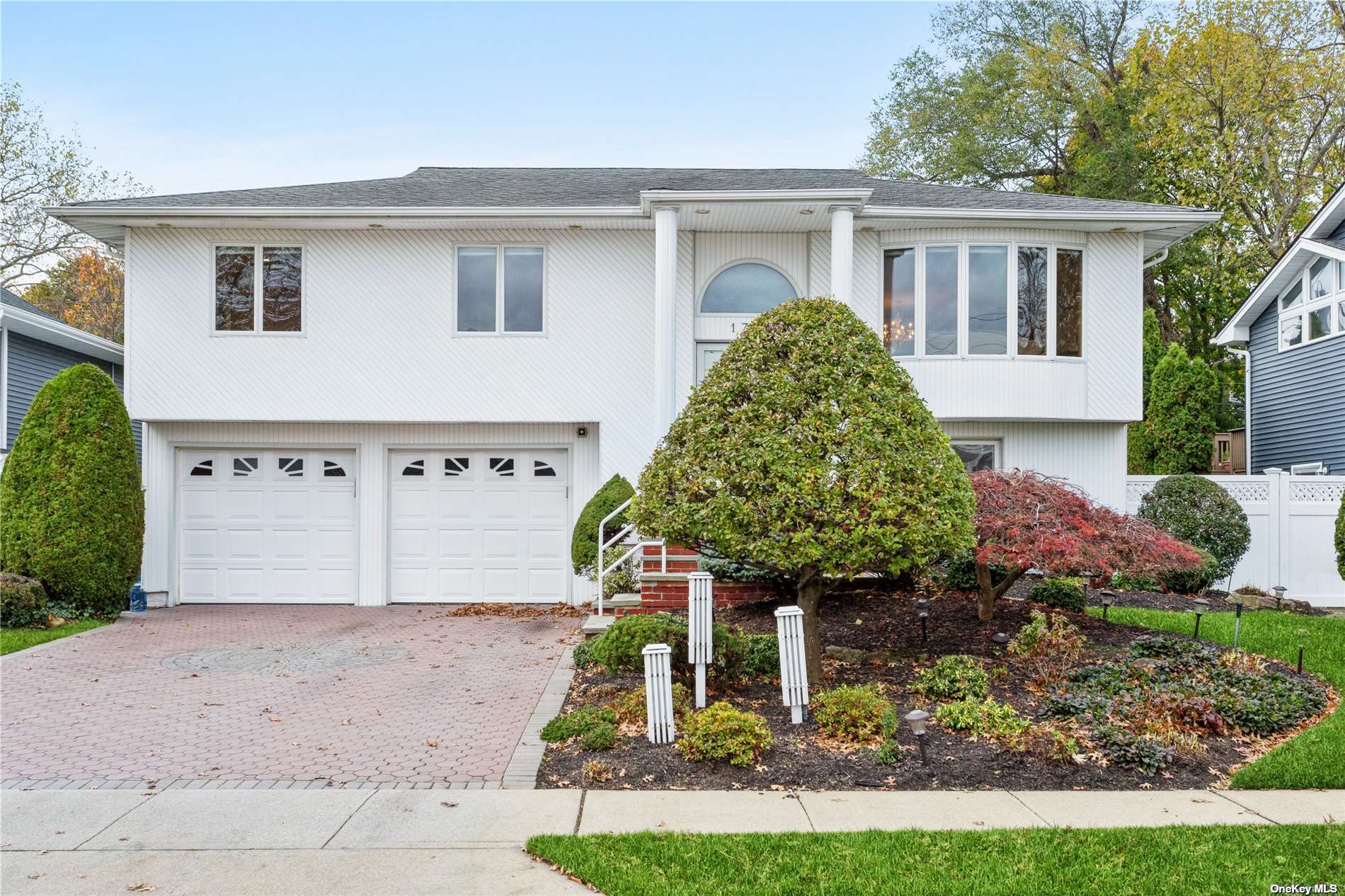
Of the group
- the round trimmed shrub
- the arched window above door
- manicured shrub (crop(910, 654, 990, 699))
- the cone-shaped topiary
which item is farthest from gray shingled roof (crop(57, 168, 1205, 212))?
manicured shrub (crop(910, 654, 990, 699))

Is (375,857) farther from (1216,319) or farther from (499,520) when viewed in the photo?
(1216,319)

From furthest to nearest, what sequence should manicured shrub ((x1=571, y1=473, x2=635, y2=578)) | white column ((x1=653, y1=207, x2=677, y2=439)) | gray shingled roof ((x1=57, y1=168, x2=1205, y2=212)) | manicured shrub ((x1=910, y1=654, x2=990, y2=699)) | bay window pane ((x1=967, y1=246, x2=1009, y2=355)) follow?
bay window pane ((x1=967, y1=246, x2=1009, y2=355)) → gray shingled roof ((x1=57, y1=168, x2=1205, y2=212)) → white column ((x1=653, y1=207, x2=677, y2=439)) → manicured shrub ((x1=571, y1=473, x2=635, y2=578)) → manicured shrub ((x1=910, y1=654, x2=990, y2=699))

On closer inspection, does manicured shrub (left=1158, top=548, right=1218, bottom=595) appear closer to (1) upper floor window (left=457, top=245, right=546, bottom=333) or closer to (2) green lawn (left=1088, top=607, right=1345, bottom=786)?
(2) green lawn (left=1088, top=607, right=1345, bottom=786)

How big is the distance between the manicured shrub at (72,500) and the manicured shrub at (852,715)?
9228mm

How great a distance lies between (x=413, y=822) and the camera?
4590 mm

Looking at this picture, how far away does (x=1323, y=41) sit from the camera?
63.7 ft

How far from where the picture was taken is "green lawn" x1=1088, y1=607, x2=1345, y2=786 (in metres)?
5.16

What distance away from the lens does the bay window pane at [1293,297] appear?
15.5 metres

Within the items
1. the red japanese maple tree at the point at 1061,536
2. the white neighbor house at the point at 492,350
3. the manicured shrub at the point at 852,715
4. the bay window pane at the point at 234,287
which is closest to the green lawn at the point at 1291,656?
the red japanese maple tree at the point at 1061,536

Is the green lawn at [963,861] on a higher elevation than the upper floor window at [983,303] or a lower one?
lower

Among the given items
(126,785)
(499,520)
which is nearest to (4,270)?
(499,520)

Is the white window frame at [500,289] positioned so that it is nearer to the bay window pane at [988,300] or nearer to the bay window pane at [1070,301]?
the bay window pane at [988,300]

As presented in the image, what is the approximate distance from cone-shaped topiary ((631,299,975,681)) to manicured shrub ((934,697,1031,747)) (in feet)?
3.35

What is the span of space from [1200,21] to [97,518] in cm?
2340
